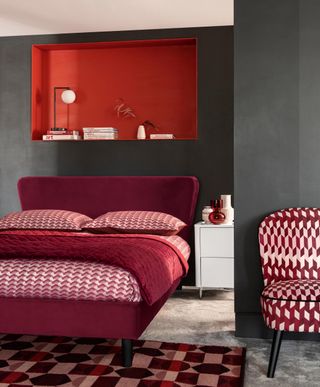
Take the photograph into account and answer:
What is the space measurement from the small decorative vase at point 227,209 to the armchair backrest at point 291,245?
1.53 metres

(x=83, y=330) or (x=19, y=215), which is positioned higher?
(x=19, y=215)

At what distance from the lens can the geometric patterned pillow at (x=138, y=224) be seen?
478 centimetres

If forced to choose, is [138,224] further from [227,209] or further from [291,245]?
[291,245]

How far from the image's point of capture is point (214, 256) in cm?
500

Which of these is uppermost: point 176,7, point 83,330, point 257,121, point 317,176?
point 176,7

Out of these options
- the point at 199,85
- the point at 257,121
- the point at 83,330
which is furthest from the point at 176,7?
the point at 83,330

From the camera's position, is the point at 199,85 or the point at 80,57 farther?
the point at 80,57

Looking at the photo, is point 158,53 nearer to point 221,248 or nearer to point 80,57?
point 80,57

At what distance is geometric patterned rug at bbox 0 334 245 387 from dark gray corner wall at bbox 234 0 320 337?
57 cm

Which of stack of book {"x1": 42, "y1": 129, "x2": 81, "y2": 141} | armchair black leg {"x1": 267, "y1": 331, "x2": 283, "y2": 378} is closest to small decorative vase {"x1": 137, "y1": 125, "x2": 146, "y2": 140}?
stack of book {"x1": 42, "y1": 129, "x2": 81, "y2": 141}

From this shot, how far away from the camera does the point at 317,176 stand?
3.71m

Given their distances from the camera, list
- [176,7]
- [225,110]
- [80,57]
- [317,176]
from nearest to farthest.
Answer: [317,176] < [176,7] < [225,110] < [80,57]

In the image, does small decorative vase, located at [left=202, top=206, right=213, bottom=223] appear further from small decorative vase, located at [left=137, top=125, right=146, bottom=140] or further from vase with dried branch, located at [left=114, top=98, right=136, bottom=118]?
vase with dried branch, located at [left=114, top=98, right=136, bottom=118]

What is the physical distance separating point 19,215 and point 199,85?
6.53ft
